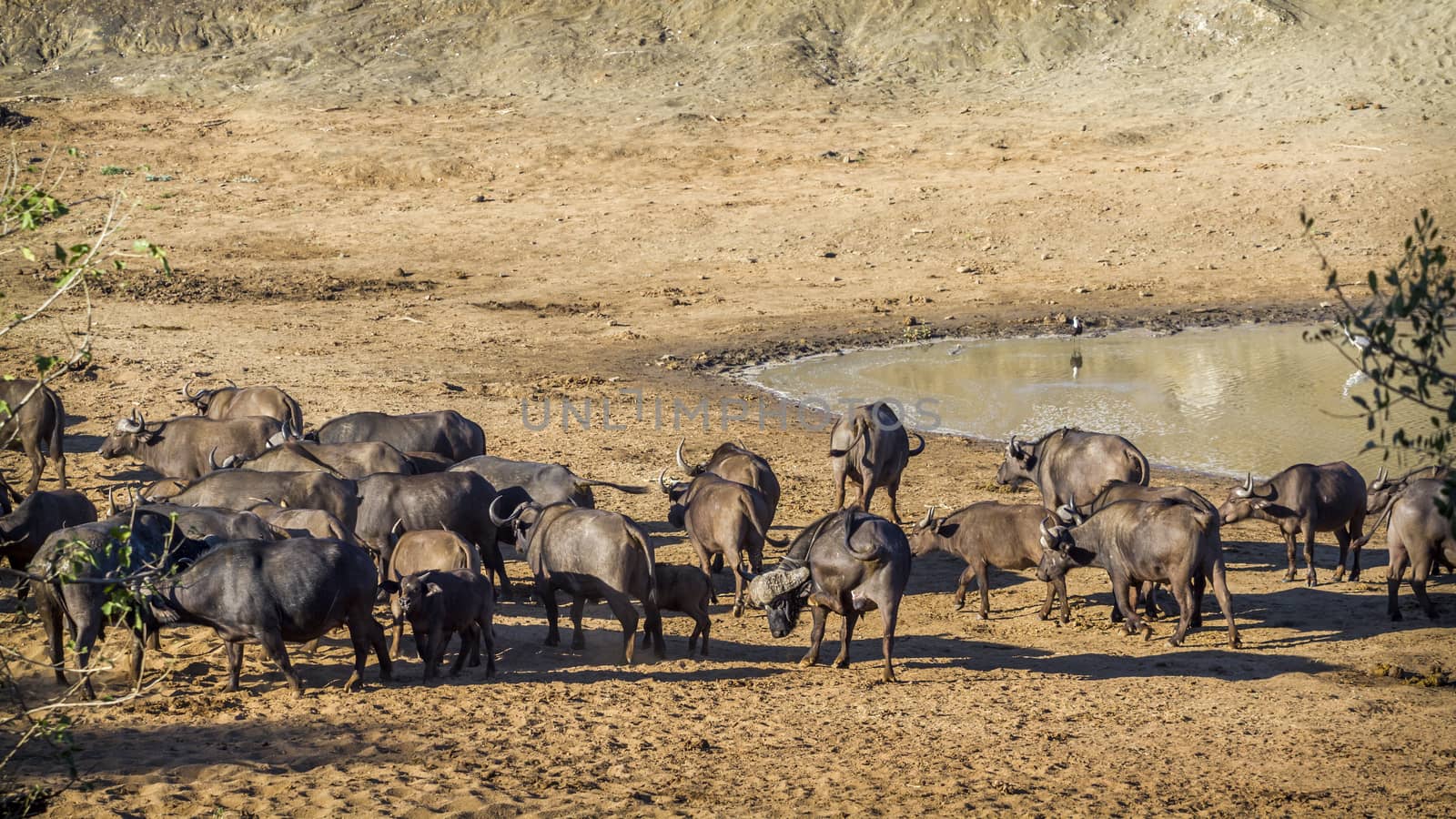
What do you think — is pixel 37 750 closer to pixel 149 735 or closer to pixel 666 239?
pixel 149 735

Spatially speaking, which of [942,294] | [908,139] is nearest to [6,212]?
[942,294]

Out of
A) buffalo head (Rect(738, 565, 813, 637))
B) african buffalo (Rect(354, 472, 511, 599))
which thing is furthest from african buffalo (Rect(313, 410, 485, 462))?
buffalo head (Rect(738, 565, 813, 637))

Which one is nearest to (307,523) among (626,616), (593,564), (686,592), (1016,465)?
(593,564)

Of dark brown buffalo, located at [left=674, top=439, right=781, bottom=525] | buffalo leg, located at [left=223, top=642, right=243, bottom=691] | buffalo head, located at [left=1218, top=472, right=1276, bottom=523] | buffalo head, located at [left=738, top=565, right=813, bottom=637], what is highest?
dark brown buffalo, located at [left=674, top=439, right=781, bottom=525]

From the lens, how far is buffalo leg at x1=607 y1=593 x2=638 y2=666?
1139 cm

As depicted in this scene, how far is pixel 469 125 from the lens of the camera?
3538cm

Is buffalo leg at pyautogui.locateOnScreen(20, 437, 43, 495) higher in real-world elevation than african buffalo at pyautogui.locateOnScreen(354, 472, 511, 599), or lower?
higher

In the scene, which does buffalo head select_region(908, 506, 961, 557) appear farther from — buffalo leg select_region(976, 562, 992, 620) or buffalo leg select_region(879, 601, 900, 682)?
buffalo leg select_region(879, 601, 900, 682)

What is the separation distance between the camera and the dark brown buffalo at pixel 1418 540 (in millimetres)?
12172

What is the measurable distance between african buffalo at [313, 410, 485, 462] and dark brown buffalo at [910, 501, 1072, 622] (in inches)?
215

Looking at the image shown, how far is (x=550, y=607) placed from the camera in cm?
1175

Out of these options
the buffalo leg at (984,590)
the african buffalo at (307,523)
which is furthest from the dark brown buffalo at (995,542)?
the african buffalo at (307,523)

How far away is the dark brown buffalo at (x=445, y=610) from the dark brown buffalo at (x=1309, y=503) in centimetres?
714

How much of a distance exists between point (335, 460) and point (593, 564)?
4.15 meters
